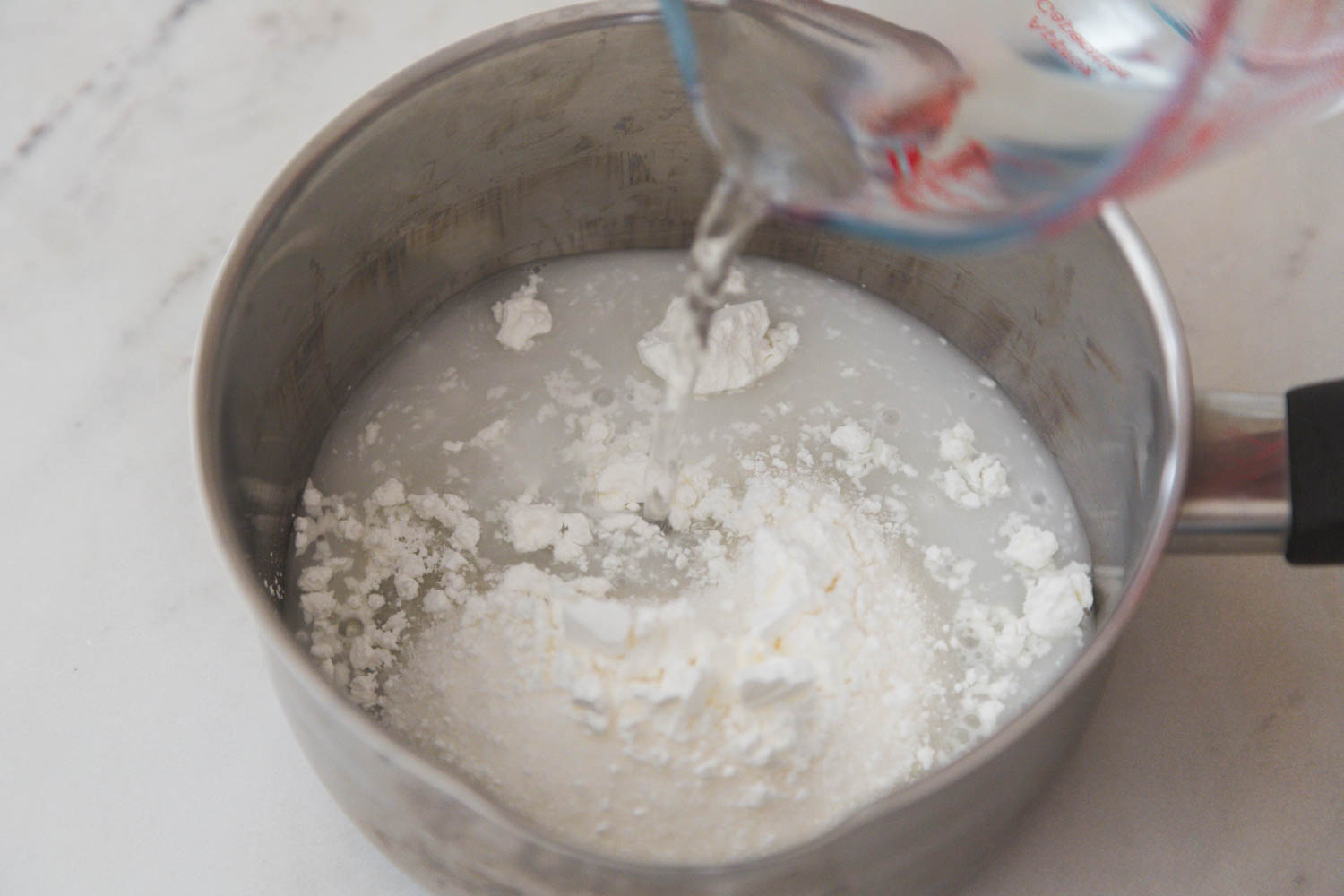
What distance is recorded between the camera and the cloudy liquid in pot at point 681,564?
26.5 inches

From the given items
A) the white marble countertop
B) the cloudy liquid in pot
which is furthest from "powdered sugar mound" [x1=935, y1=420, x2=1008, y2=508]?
the white marble countertop

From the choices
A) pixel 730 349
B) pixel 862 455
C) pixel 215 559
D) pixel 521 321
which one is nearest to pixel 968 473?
pixel 862 455

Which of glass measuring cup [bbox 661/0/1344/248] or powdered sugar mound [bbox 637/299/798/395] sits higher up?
glass measuring cup [bbox 661/0/1344/248]

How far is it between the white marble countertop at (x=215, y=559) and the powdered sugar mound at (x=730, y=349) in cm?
28

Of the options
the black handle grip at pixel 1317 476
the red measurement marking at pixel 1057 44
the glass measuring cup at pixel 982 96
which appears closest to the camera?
the glass measuring cup at pixel 982 96

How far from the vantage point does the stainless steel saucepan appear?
0.55 metres

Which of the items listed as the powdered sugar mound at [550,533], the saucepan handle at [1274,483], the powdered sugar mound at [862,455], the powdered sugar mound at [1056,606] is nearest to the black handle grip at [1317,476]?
the saucepan handle at [1274,483]

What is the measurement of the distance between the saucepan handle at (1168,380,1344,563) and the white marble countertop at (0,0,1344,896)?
0.52 ft

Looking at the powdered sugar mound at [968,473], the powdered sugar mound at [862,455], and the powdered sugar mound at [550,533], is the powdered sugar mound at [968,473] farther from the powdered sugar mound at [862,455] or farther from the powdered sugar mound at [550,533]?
the powdered sugar mound at [550,533]

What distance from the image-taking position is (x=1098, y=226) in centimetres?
71

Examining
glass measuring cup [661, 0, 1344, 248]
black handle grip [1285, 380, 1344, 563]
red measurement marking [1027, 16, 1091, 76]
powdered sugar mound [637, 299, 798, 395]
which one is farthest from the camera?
powdered sugar mound [637, 299, 798, 395]

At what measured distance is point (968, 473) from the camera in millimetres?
818

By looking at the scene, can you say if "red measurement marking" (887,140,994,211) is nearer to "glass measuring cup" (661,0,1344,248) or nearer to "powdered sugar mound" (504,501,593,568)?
"glass measuring cup" (661,0,1344,248)

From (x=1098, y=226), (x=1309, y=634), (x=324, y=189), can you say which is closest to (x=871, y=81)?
(x=1098, y=226)
